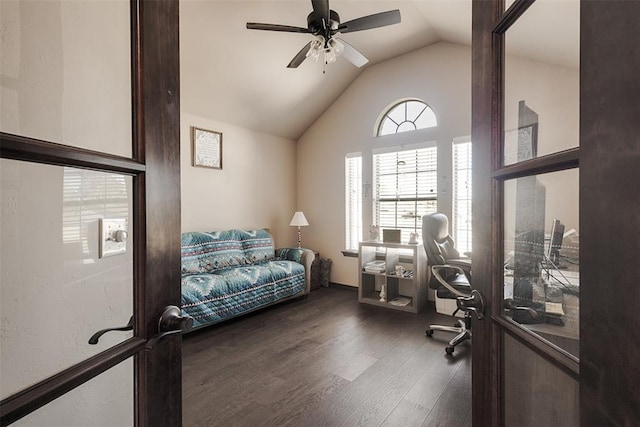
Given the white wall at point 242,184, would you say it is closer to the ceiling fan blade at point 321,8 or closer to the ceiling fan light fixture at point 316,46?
the ceiling fan light fixture at point 316,46

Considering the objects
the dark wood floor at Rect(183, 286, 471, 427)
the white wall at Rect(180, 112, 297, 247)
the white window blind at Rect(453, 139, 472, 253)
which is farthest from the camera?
the white wall at Rect(180, 112, 297, 247)

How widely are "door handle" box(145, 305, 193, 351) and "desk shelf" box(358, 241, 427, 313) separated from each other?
3.32m

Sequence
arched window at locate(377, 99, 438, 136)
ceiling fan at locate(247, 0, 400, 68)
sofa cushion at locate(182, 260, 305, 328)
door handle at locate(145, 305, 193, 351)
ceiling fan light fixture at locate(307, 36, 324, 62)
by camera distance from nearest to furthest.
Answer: door handle at locate(145, 305, 193, 351)
ceiling fan at locate(247, 0, 400, 68)
ceiling fan light fixture at locate(307, 36, 324, 62)
sofa cushion at locate(182, 260, 305, 328)
arched window at locate(377, 99, 438, 136)

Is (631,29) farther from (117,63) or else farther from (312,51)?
(312,51)

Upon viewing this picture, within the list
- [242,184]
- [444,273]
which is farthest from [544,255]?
[242,184]

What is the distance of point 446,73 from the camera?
147 inches

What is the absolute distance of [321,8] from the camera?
2.13m

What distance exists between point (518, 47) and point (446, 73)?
349cm

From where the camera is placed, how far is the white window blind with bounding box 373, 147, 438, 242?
3.95 m

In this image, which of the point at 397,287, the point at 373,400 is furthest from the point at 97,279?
the point at 397,287

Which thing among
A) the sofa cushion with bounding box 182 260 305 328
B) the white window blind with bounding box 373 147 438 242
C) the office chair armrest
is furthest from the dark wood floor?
the white window blind with bounding box 373 147 438 242

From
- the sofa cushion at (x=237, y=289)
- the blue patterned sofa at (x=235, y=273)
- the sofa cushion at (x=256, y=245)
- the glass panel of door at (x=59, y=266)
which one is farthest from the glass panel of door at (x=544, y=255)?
the sofa cushion at (x=256, y=245)

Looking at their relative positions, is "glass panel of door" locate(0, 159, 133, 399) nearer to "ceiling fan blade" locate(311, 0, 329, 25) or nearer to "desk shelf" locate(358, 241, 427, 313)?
"ceiling fan blade" locate(311, 0, 329, 25)

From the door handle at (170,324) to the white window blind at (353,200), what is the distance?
4.00 meters
